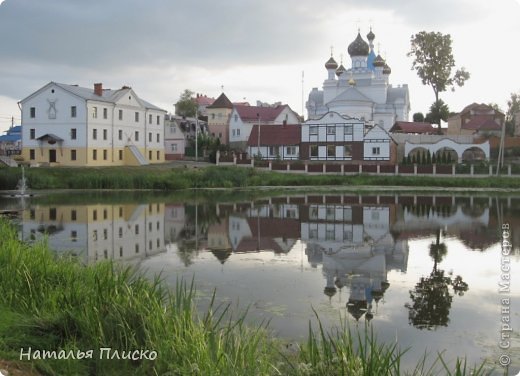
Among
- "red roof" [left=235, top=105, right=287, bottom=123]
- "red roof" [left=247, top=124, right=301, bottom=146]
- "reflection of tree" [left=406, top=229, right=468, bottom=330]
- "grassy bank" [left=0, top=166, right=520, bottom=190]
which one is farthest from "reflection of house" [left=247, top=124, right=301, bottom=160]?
"reflection of tree" [left=406, top=229, right=468, bottom=330]

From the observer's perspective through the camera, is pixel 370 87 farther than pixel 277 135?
Yes

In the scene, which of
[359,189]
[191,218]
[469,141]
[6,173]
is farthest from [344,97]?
[191,218]

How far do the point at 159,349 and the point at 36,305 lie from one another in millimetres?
2709

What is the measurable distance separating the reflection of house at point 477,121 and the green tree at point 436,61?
5681 millimetres

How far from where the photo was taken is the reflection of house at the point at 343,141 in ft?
170

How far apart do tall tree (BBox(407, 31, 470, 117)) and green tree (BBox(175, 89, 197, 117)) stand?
107 feet

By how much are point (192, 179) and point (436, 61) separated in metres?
28.4

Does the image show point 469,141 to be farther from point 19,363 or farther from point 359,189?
point 19,363

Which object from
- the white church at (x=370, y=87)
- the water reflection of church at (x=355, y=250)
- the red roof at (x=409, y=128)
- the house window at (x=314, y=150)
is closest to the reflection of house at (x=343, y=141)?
the house window at (x=314, y=150)

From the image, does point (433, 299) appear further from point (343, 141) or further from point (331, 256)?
point (343, 141)

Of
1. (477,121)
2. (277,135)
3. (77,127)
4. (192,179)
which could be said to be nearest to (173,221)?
(192,179)

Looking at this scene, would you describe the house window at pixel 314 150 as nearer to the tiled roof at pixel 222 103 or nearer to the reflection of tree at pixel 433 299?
the tiled roof at pixel 222 103

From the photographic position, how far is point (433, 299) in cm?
1051

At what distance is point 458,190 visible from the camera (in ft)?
130
